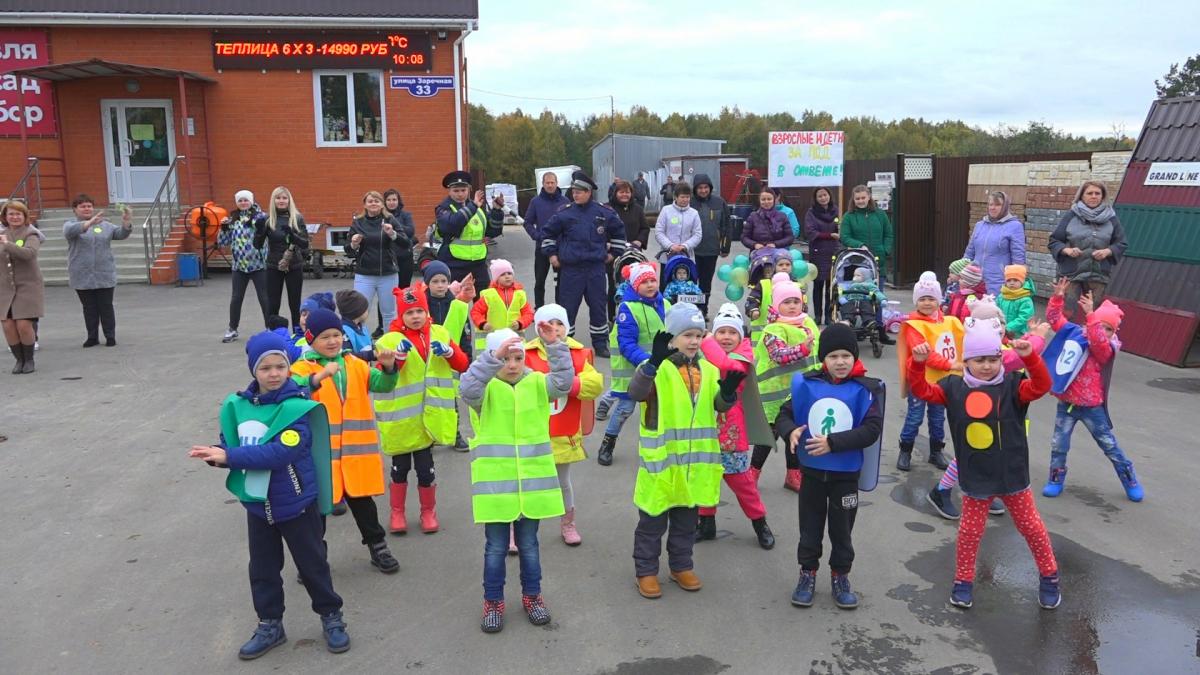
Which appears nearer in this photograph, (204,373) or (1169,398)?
(1169,398)

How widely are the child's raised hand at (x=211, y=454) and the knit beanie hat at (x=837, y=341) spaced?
9.58ft

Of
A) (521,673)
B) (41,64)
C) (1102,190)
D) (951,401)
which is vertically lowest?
(521,673)

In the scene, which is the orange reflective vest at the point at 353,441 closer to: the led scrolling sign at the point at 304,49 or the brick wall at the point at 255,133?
the brick wall at the point at 255,133

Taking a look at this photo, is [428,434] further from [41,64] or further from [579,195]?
[41,64]

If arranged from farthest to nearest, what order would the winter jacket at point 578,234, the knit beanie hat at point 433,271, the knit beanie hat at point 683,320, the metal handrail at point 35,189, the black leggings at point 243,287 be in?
1. the metal handrail at point 35,189
2. the black leggings at point 243,287
3. the winter jacket at point 578,234
4. the knit beanie hat at point 433,271
5. the knit beanie hat at point 683,320

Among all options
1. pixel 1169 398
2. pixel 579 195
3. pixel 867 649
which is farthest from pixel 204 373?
pixel 1169 398

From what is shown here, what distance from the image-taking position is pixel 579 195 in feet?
35.6

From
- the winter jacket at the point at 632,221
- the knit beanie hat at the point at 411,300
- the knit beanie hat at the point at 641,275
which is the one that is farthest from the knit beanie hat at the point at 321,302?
the winter jacket at the point at 632,221

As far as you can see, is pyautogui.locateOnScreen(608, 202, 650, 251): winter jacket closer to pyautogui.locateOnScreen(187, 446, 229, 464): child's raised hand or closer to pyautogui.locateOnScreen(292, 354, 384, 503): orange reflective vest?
pyautogui.locateOnScreen(292, 354, 384, 503): orange reflective vest

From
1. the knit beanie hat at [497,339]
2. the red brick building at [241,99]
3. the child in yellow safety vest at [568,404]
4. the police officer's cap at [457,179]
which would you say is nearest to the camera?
the knit beanie hat at [497,339]

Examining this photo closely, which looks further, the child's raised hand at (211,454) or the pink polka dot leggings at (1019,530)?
the pink polka dot leggings at (1019,530)

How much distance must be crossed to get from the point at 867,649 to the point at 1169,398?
6.62 metres

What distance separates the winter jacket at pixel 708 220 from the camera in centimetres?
1215

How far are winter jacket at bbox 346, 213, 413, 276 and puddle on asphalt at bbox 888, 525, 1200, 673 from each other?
7.05 meters
